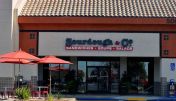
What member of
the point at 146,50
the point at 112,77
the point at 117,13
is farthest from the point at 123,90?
the point at 117,13

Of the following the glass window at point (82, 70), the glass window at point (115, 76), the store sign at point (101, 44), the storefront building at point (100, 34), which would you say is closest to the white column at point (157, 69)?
the storefront building at point (100, 34)

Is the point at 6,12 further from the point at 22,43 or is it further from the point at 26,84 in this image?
the point at 26,84

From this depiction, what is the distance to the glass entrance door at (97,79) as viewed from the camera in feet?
119

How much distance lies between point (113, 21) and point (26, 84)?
7707 mm

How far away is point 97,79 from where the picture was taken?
36.3 meters

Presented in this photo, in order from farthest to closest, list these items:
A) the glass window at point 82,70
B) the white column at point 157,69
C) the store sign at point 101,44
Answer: the glass window at point 82,70 → the white column at point 157,69 → the store sign at point 101,44

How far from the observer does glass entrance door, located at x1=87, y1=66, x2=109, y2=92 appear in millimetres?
36156

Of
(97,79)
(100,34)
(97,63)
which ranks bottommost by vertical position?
(97,79)

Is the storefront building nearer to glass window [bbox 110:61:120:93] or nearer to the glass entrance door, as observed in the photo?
glass window [bbox 110:61:120:93]

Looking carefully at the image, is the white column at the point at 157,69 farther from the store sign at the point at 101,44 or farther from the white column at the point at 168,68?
the store sign at the point at 101,44

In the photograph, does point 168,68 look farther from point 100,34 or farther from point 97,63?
point 97,63

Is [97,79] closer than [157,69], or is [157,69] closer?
[157,69]

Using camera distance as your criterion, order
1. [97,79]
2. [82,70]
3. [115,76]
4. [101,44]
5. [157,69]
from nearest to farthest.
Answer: [101,44] → [157,69] → [115,76] → [82,70] → [97,79]

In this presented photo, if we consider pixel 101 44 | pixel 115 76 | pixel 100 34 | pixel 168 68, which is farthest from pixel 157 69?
pixel 100 34
